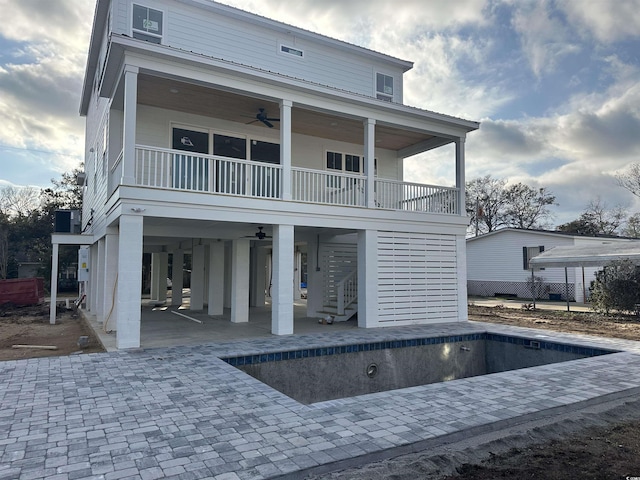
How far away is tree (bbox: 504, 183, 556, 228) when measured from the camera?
38.9 meters

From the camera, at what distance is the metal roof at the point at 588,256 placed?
49.4 ft

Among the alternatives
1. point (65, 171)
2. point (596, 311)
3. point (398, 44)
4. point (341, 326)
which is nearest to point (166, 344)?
point (341, 326)

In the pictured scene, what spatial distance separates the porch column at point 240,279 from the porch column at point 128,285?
361 cm

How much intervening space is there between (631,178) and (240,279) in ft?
108

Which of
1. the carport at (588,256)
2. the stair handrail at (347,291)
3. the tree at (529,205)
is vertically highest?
the tree at (529,205)

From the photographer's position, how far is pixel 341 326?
10.9 metres

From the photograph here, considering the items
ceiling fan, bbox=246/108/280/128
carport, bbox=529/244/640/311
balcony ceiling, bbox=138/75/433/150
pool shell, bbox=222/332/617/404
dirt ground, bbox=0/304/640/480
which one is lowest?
pool shell, bbox=222/332/617/404

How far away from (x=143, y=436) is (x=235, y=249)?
759 centimetres

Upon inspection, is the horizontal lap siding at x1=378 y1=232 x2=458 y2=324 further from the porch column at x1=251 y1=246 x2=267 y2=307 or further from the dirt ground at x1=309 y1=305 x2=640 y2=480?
the porch column at x1=251 y1=246 x2=267 y2=307

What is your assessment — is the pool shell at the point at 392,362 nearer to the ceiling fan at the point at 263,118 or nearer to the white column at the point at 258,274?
the ceiling fan at the point at 263,118

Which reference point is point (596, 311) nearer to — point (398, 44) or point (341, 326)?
point (341, 326)

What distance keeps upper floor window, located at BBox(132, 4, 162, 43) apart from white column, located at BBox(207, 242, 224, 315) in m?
5.76

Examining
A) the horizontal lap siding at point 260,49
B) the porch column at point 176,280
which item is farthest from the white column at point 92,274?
the horizontal lap siding at point 260,49

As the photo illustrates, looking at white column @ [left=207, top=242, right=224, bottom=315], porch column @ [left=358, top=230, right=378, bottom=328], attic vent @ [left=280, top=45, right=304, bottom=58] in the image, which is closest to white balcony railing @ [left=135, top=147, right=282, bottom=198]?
porch column @ [left=358, top=230, right=378, bottom=328]
